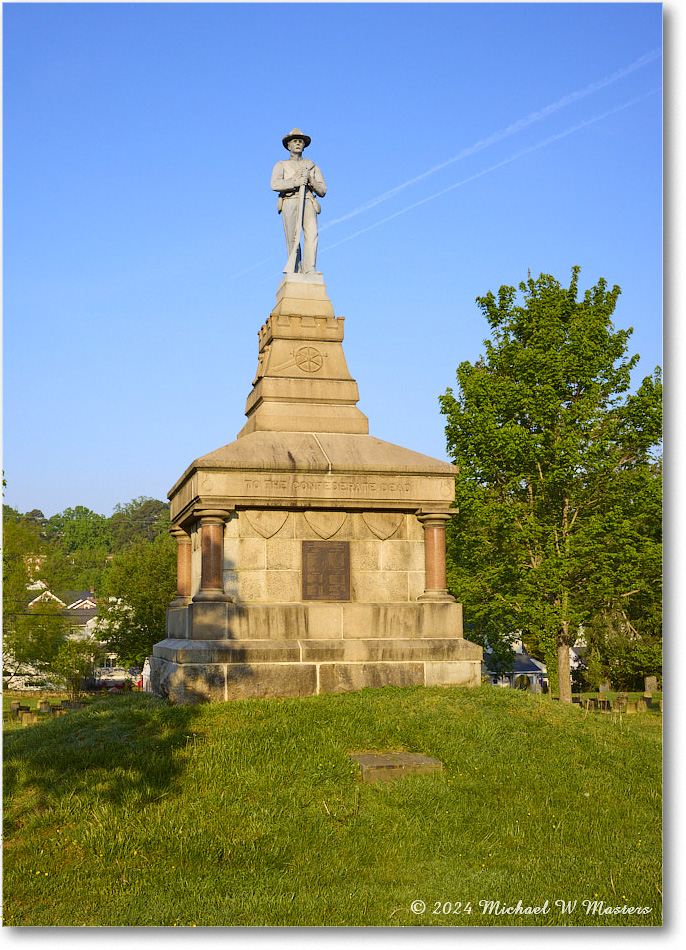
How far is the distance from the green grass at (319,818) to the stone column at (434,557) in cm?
230

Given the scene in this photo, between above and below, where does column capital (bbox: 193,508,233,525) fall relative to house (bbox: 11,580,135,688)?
above

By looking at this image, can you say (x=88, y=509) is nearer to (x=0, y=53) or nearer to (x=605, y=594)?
(x=605, y=594)

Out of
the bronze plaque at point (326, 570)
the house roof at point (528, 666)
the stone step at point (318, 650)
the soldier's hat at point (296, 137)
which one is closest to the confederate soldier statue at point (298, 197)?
the soldier's hat at point (296, 137)

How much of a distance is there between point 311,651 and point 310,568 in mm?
1261

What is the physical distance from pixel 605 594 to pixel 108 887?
1766 centimetres

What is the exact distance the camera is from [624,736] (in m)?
10.7

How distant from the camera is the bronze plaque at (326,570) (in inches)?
492

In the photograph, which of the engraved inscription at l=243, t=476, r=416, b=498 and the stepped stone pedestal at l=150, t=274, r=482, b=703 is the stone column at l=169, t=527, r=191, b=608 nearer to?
the stepped stone pedestal at l=150, t=274, r=482, b=703

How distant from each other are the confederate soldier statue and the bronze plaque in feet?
16.2

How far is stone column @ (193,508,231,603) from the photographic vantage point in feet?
39.3

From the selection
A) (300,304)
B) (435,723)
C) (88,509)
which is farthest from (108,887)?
(88,509)

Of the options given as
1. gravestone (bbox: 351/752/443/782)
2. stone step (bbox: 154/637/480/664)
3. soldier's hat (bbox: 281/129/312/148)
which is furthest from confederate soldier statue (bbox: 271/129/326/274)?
gravestone (bbox: 351/752/443/782)

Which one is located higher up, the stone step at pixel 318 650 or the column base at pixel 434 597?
the column base at pixel 434 597

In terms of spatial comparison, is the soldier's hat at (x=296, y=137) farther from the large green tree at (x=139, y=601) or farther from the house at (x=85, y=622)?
the house at (x=85, y=622)
